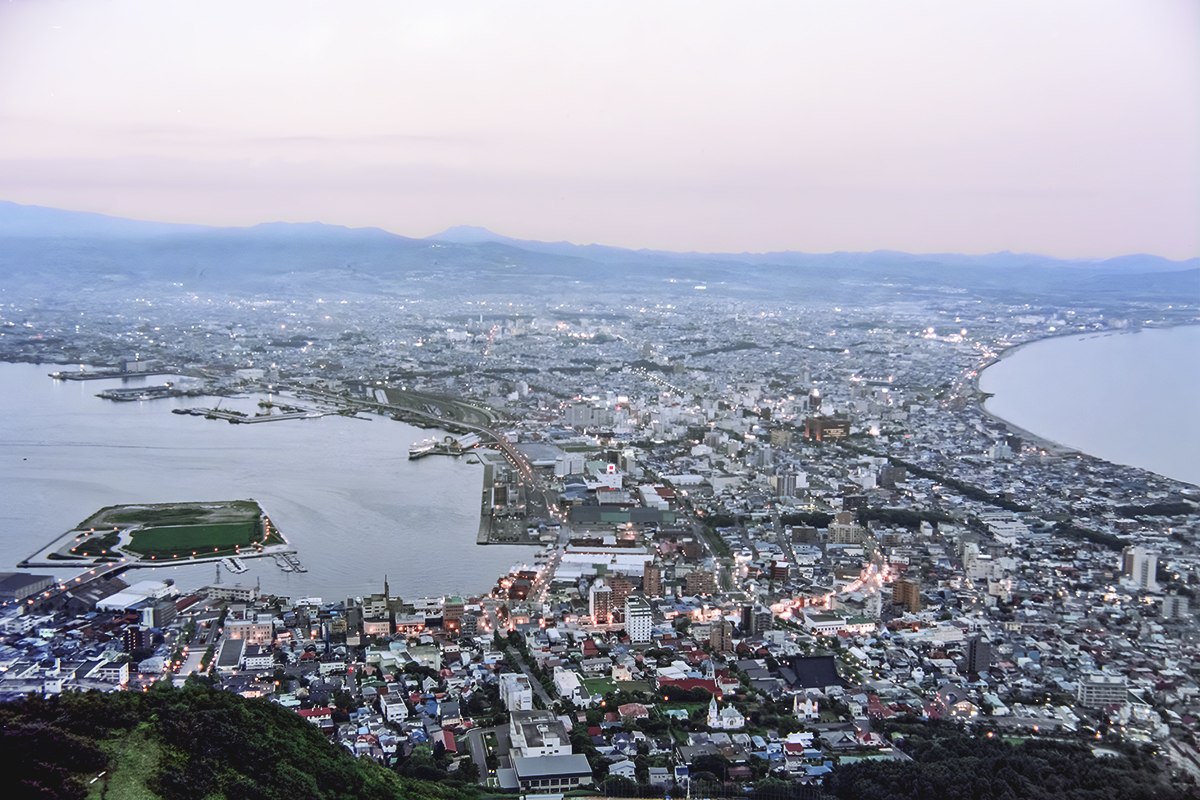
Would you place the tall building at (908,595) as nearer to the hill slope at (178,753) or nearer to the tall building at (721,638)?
the tall building at (721,638)

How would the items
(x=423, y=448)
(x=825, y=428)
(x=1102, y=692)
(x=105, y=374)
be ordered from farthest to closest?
(x=105, y=374), (x=825, y=428), (x=423, y=448), (x=1102, y=692)

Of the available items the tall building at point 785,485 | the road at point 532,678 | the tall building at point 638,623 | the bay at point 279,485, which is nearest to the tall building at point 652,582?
the tall building at point 638,623

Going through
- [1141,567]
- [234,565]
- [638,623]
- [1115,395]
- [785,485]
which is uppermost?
[1115,395]

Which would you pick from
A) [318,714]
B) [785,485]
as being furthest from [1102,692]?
[785,485]

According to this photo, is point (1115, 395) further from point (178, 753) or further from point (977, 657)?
point (178, 753)

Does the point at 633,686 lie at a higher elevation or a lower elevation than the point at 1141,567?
lower

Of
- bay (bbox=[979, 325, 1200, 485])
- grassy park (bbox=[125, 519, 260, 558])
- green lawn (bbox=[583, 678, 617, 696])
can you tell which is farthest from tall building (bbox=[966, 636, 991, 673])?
grassy park (bbox=[125, 519, 260, 558])
